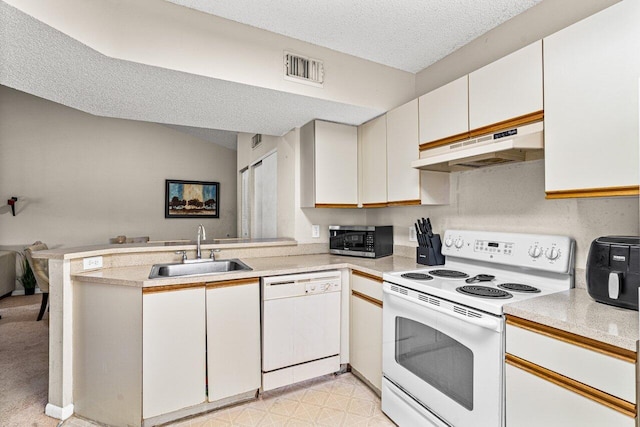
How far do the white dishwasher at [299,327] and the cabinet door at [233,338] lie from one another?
0.06 m

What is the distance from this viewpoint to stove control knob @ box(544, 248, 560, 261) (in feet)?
5.28

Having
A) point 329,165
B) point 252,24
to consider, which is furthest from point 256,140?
point 252,24

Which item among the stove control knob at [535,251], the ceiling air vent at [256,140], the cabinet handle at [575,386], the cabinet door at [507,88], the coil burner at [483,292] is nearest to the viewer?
the cabinet handle at [575,386]

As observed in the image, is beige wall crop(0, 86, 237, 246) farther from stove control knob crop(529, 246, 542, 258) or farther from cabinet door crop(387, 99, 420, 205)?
stove control knob crop(529, 246, 542, 258)

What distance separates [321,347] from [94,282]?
1524 mm

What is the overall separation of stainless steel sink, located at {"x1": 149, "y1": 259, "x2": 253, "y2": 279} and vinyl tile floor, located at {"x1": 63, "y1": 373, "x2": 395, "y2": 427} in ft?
2.91

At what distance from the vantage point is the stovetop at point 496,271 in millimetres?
1480

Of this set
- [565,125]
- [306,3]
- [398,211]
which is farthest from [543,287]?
[306,3]

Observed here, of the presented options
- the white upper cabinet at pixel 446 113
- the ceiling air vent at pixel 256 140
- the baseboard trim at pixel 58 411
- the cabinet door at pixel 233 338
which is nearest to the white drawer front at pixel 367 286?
the cabinet door at pixel 233 338

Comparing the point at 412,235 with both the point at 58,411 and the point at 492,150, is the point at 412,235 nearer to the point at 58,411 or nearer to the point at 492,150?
the point at 492,150

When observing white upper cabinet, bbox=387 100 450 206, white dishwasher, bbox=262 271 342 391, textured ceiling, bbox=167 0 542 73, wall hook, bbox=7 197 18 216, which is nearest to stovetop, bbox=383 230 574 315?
white upper cabinet, bbox=387 100 450 206

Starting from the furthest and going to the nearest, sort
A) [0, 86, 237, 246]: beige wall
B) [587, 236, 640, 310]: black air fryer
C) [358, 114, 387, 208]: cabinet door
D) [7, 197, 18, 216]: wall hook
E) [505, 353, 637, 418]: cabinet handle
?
[0, 86, 237, 246]: beige wall, [7, 197, 18, 216]: wall hook, [358, 114, 387, 208]: cabinet door, [587, 236, 640, 310]: black air fryer, [505, 353, 637, 418]: cabinet handle

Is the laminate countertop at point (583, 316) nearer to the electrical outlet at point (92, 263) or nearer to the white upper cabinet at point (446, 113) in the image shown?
the white upper cabinet at point (446, 113)

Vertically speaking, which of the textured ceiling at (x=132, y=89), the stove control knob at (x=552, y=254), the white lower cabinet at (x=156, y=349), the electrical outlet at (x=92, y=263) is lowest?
the white lower cabinet at (x=156, y=349)
